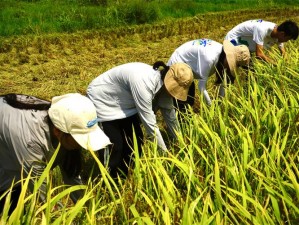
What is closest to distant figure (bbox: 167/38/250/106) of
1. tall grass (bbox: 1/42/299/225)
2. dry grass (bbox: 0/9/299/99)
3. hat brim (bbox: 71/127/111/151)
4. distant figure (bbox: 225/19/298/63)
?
tall grass (bbox: 1/42/299/225)

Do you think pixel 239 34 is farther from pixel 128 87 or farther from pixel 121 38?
pixel 121 38

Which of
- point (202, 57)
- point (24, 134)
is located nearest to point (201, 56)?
point (202, 57)

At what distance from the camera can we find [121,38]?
8.48m

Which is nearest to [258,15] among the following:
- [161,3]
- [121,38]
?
[161,3]

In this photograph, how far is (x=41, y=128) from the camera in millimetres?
1672

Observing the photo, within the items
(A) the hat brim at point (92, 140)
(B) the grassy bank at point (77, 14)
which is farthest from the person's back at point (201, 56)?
(B) the grassy bank at point (77, 14)

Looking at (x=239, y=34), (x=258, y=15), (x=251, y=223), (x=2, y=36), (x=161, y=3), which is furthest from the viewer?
(x=258, y=15)

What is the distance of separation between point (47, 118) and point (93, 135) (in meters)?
0.21

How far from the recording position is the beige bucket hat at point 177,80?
2.15 meters

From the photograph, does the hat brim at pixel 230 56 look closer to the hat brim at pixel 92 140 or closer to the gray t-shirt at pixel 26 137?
the hat brim at pixel 92 140

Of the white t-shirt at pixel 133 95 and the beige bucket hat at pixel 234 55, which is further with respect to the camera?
the beige bucket hat at pixel 234 55

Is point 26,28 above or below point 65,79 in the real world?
above

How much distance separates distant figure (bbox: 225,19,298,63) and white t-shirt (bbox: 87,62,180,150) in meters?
1.50

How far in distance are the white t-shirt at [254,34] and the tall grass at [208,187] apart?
125 cm
